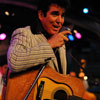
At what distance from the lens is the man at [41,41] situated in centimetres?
98

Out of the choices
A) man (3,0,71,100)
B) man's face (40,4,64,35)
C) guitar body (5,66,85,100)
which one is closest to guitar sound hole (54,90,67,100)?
guitar body (5,66,85,100)

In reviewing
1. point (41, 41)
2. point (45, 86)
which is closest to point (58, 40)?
point (41, 41)

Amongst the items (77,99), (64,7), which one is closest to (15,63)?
(77,99)

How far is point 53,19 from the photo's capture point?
1202mm

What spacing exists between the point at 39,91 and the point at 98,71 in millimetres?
14820

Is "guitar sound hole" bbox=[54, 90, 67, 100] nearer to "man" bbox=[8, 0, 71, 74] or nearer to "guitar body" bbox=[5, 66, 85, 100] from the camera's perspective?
"guitar body" bbox=[5, 66, 85, 100]

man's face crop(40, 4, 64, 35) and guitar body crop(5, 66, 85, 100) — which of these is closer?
guitar body crop(5, 66, 85, 100)

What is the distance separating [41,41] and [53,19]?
0.19 metres

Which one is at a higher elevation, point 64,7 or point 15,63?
point 64,7

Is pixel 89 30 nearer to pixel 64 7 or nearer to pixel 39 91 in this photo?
pixel 64 7

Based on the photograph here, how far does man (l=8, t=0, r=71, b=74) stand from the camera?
0.98 m

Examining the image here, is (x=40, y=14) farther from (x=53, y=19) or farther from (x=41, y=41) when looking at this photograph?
(x=41, y=41)

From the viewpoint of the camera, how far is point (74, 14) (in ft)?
18.8

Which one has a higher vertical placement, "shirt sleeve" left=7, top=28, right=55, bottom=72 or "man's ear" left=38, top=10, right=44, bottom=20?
"man's ear" left=38, top=10, right=44, bottom=20
